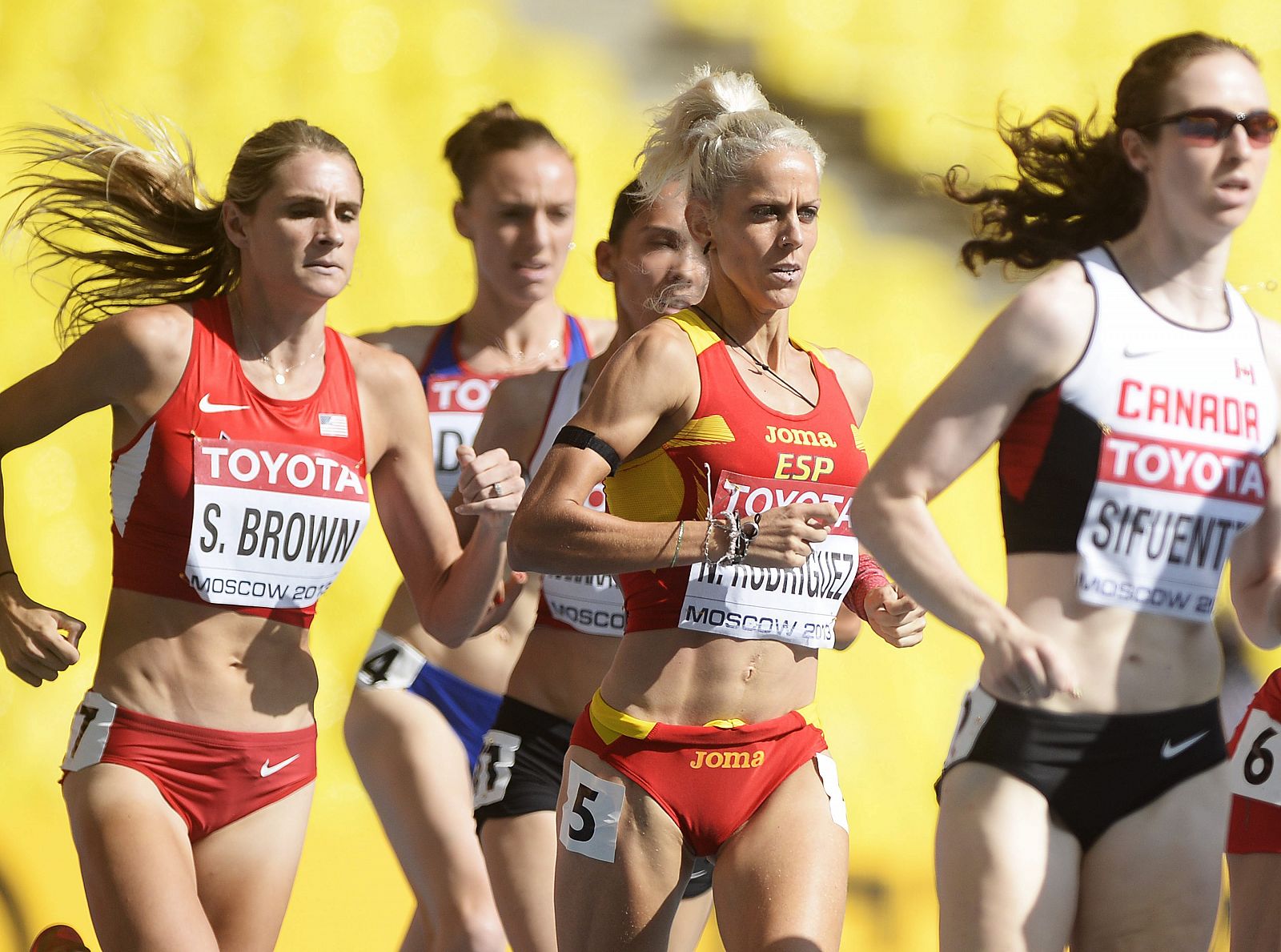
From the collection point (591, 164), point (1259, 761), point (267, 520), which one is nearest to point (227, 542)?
point (267, 520)

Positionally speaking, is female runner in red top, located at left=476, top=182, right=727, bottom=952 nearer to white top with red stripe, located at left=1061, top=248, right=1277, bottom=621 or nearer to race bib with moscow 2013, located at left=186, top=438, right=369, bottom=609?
race bib with moscow 2013, located at left=186, top=438, right=369, bottom=609

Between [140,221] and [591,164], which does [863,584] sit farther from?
[591,164]

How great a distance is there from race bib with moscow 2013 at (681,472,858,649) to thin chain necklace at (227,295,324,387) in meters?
0.97

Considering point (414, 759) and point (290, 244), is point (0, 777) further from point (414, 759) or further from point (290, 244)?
point (290, 244)

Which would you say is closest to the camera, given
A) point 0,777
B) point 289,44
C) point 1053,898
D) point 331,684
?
point 1053,898

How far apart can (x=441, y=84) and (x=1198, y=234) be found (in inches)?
176

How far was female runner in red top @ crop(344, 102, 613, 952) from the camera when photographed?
13.2ft

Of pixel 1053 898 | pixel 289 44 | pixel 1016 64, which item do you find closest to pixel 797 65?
pixel 1016 64

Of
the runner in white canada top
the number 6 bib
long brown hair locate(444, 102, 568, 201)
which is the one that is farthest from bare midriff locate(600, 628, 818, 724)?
long brown hair locate(444, 102, 568, 201)

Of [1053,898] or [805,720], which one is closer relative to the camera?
[1053,898]

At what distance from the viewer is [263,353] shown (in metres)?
3.40

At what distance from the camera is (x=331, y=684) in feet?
20.1

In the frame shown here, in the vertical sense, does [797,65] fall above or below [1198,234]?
above

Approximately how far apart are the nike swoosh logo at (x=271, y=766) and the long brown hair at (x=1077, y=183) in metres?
1.58
